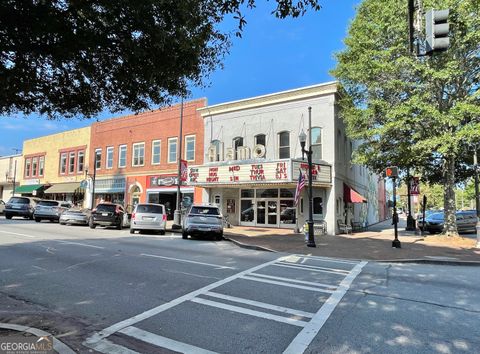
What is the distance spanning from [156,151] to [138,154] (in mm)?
2301

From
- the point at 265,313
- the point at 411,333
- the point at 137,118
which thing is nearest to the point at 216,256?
the point at 265,313

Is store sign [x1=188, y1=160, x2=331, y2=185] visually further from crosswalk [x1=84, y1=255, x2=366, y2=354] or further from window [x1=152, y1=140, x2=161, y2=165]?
crosswalk [x1=84, y1=255, x2=366, y2=354]

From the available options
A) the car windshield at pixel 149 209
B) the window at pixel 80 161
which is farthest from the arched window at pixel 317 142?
the window at pixel 80 161

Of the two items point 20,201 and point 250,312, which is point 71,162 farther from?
point 250,312

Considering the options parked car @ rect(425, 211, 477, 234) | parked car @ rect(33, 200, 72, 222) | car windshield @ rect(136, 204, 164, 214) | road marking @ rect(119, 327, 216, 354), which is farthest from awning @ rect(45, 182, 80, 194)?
road marking @ rect(119, 327, 216, 354)

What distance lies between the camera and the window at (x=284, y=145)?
2412 cm

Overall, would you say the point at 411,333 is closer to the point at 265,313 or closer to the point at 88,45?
the point at 265,313

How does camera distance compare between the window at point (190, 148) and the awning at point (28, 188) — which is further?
the awning at point (28, 188)

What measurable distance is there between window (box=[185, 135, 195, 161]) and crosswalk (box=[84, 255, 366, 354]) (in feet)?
64.2

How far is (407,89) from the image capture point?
18797 mm

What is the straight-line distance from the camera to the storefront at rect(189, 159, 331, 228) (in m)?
21.4

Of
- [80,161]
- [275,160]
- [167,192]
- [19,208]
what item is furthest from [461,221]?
[80,161]

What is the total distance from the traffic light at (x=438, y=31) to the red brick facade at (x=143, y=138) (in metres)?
21.9

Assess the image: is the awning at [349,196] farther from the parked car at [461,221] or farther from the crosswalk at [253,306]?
the crosswalk at [253,306]
